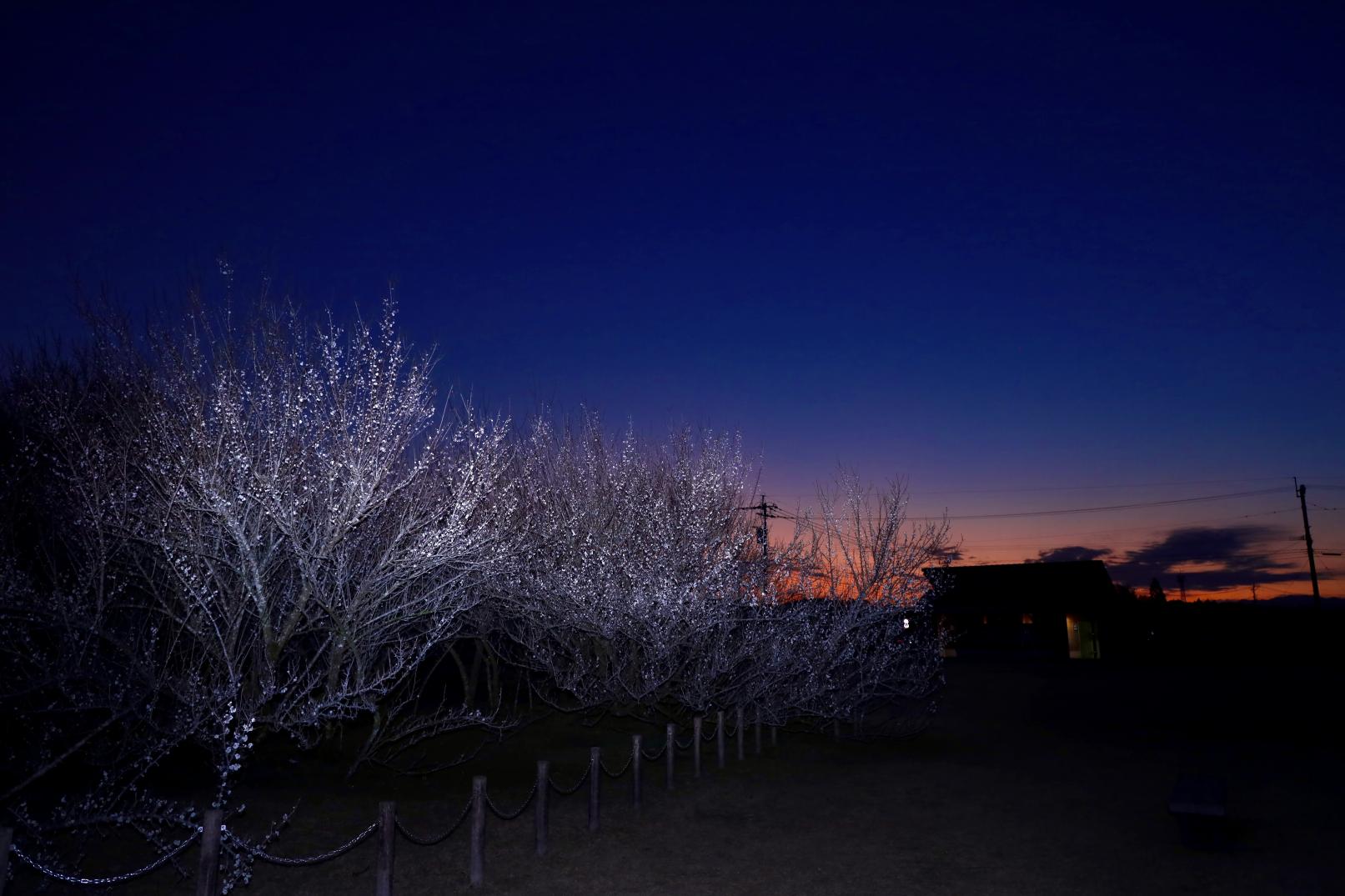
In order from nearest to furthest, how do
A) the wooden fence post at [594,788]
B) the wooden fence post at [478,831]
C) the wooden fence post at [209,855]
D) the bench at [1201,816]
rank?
the wooden fence post at [209,855] < the wooden fence post at [478,831] < the bench at [1201,816] < the wooden fence post at [594,788]

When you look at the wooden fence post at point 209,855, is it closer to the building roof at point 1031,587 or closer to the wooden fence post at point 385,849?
the wooden fence post at point 385,849

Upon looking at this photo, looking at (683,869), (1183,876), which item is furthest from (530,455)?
(1183,876)

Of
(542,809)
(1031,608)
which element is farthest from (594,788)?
(1031,608)

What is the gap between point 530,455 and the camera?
47.4 ft

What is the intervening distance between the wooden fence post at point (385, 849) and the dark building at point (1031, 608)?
31852mm

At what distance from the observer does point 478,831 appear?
6762 millimetres

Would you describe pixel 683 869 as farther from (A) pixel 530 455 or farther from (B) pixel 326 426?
(A) pixel 530 455

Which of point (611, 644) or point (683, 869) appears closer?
point (683, 869)

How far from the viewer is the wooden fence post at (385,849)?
19.3ft

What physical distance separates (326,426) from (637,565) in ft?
18.1

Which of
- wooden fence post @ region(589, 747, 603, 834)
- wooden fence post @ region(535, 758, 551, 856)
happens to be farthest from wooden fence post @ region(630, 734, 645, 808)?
wooden fence post @ region(535, 758, 551, 856)

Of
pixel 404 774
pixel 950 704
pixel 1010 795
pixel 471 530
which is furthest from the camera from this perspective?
pixel 950 704

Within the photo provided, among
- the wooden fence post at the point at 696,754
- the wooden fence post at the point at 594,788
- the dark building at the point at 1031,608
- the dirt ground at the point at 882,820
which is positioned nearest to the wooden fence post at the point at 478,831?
the dirt ground at the point at 882,820

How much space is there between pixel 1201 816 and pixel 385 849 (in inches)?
289
